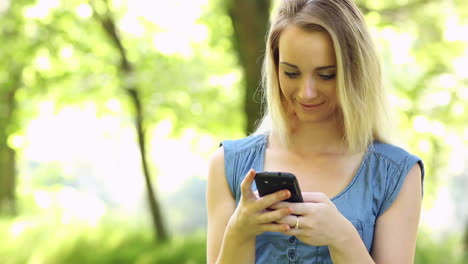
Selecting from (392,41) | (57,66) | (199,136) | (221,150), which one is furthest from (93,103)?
(221,150)

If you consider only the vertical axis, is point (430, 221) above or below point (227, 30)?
below

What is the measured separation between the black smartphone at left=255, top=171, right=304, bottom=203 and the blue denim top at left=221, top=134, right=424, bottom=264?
23cm

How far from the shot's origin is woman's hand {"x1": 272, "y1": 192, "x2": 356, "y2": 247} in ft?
6.12

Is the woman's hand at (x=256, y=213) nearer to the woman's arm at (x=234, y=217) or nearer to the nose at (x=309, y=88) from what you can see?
the woman's arm at (x=234, y=217)

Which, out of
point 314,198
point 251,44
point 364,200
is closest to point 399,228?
point 364,200

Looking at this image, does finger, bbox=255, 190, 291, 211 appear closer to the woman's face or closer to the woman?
the woman

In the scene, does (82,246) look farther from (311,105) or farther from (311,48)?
(311,48)

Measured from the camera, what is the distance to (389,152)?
213cm

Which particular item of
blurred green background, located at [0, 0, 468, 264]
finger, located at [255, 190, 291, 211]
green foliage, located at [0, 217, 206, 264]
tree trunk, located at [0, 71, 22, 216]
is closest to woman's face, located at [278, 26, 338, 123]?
finger, located at [255, 190, 291, 211]

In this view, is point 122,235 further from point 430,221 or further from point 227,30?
point 430,221

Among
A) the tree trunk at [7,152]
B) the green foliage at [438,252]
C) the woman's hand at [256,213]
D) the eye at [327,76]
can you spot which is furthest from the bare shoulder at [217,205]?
the tree trunk at [7,152]

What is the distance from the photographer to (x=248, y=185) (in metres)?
1.86

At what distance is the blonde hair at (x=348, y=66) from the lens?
200cm

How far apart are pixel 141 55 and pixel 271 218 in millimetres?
7233
